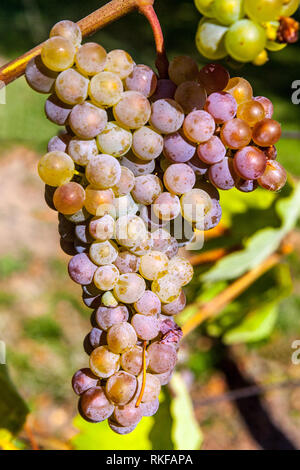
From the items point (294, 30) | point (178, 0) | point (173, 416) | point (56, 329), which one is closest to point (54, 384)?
point (56, 329)

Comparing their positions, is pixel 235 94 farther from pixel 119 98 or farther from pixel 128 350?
pixel 128 350

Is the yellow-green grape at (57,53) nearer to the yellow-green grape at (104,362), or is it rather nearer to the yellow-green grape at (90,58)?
the yellow-green grape at (90,58)

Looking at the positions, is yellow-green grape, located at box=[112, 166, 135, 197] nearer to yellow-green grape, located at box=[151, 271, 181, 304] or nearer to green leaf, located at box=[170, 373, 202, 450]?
yellow-green grape, located at box=[151, 271, 181, 304]

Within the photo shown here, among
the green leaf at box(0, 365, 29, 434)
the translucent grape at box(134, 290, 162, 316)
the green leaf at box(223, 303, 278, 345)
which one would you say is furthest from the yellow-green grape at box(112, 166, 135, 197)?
the green leaf at box(223, 303, 278, 345)

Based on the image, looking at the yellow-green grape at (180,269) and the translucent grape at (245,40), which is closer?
the translucent grape at (245,40)

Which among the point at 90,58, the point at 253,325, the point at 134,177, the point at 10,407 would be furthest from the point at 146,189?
the point at 253,325

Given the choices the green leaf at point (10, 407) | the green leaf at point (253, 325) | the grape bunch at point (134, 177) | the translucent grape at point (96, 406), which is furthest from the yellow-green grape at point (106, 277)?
the green leaf at point (253, 325)
